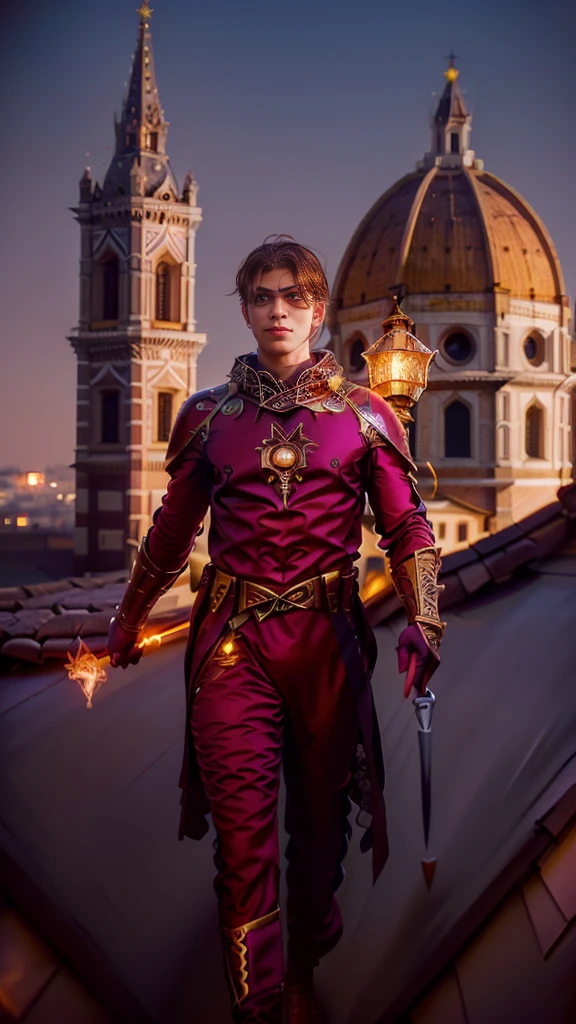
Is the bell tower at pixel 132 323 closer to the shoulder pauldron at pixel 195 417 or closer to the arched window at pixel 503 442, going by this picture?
the arched window at pixel 503 442

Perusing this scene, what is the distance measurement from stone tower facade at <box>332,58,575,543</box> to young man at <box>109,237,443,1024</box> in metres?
26.5

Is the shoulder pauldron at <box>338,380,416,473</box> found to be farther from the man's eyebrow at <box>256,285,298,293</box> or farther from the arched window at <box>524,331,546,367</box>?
the arched window at <box>524,331,546,367</box>

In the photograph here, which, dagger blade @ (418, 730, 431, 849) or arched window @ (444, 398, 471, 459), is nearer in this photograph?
dagger blade @ (418, 730, 431, 849)

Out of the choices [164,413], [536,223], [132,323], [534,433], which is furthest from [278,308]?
[536,223]

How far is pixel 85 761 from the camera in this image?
3625mm

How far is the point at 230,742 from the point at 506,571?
225 cm

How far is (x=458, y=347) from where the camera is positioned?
101 ft

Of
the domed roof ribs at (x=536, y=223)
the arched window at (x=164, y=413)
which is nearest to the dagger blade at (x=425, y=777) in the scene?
the arched window at (x=164, y=413)

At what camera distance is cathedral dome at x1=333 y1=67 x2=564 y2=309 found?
30062 millimetres

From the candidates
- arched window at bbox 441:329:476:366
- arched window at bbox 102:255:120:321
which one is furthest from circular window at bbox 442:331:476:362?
arched window at bbox 102:255:120:321

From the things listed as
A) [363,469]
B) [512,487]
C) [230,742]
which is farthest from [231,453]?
[512,487]

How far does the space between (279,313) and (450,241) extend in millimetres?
29883

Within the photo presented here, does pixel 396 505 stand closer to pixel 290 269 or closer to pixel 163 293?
pixel 290 269

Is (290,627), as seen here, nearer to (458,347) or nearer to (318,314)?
(318,314)
